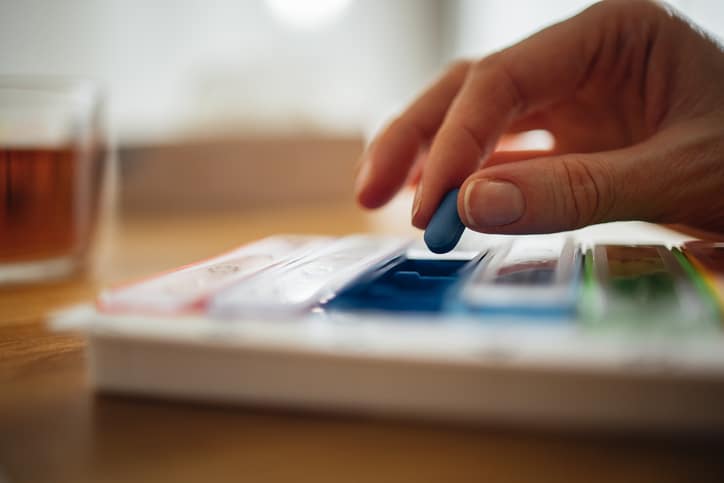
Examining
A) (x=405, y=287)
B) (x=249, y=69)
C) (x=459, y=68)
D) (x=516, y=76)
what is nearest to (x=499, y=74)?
(x=516, y=76)

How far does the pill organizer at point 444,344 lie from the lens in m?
0.22

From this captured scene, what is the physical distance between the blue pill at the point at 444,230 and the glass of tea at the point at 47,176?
38 centimetres

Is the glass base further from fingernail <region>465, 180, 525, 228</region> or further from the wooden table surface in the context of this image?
fingernail <region>465, 180, 525, 228</region>

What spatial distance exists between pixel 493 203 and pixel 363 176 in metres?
0.25

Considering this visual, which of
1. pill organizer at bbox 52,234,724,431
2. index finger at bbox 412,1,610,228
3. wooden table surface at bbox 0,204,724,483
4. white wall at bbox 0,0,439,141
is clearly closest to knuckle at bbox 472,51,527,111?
index finger at bbox 412,1,610,228

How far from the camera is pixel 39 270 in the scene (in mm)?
609

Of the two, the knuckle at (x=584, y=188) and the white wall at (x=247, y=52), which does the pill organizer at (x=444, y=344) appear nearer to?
the knuckle at (x=584, y=188)

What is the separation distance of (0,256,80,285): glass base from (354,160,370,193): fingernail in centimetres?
29

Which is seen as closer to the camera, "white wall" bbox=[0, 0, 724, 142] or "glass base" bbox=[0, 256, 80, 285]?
"glass base" bbox=[0, 256, 80, 285]

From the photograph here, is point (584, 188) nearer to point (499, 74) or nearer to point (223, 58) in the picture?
point (499, 74)

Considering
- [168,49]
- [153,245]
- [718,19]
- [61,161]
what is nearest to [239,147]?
[153,245]

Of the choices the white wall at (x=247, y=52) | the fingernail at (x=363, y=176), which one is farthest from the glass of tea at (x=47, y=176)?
the white wall at (x=247, y=52)

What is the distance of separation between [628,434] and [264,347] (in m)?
0.14

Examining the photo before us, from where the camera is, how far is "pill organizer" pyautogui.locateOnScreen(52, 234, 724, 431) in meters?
0.22
